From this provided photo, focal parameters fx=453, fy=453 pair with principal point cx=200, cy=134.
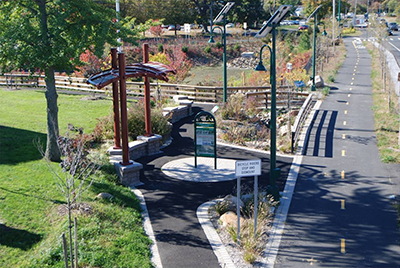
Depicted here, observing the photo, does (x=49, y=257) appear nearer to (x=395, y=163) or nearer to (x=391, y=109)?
(x=395, y=163)

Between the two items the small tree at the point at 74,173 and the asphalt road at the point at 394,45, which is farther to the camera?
the asphalt road at the point at 394,45

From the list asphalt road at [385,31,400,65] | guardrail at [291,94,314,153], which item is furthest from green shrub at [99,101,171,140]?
asphalt road at [385,31,400,65]

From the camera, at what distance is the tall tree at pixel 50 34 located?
500 inches

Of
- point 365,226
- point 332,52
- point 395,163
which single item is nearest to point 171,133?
point 395,163

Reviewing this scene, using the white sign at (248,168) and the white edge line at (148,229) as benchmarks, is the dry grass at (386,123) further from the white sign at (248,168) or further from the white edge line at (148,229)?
the white edge line at (148,229)

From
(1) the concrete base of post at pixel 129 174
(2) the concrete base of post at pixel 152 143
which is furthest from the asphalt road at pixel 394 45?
(1) the concrete base of post at pixel 129 174

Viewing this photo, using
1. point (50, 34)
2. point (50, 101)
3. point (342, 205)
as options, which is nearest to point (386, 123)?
point (342, 205)

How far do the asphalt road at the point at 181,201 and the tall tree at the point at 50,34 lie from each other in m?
3.47

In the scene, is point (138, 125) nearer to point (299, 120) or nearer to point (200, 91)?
point (299, 120)

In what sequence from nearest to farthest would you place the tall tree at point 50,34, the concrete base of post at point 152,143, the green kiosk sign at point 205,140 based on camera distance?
the tall tree at point 50,34 < the green kiosk sign at point 205,140 < the concrete base of post at point 152,143

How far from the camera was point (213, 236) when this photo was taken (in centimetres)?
1062

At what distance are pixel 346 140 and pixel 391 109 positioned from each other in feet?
18.6

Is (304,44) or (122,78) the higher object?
(304,44)

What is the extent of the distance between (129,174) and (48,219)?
3.29 m
